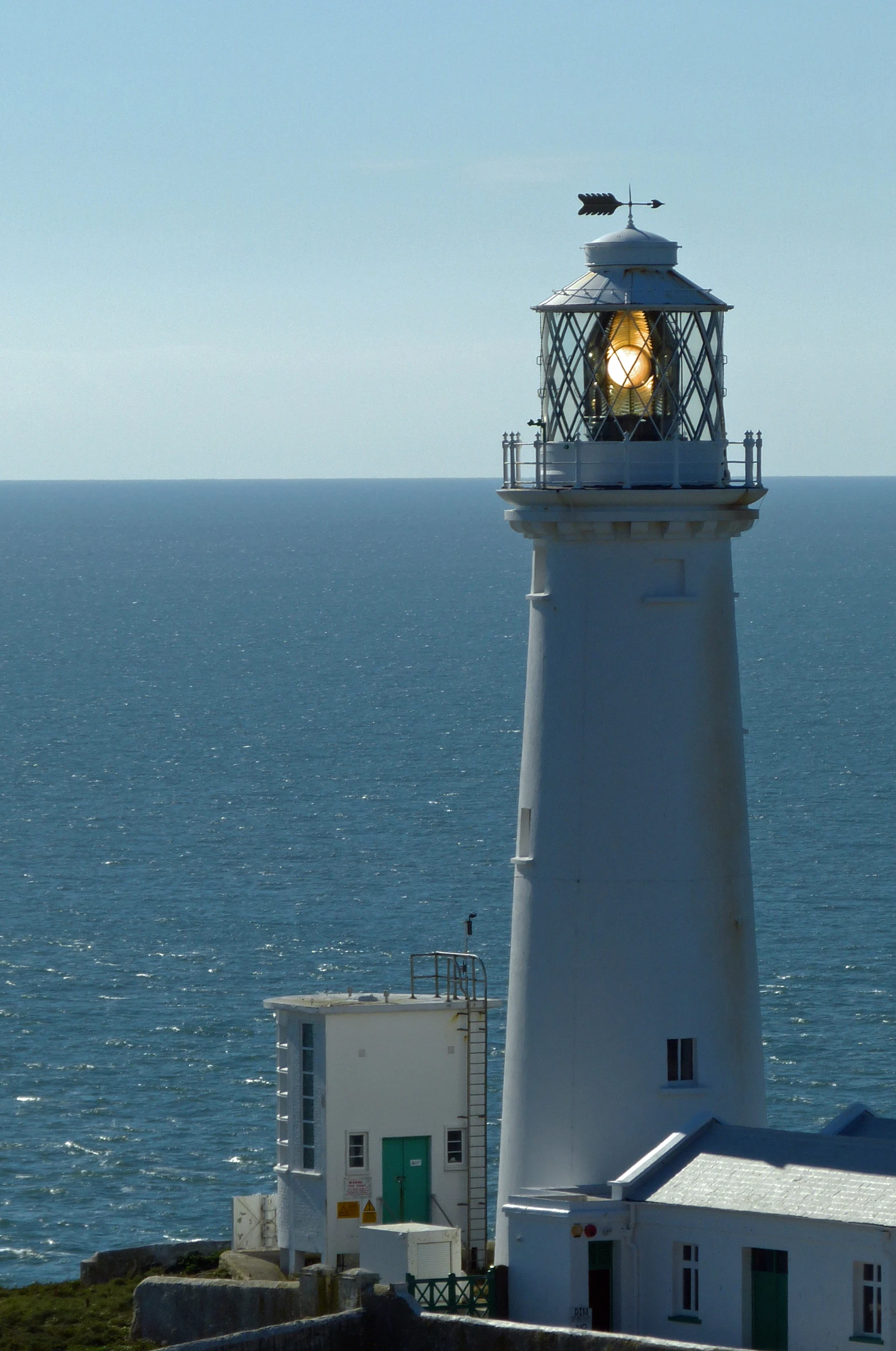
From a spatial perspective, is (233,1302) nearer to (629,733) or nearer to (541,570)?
(629,733)

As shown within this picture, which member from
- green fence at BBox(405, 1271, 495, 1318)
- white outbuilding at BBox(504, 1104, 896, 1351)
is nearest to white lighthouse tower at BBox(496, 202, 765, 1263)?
green fence at BBox(405, 1271, 495, 1318)

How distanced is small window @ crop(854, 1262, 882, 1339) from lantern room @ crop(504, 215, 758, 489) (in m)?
7.12

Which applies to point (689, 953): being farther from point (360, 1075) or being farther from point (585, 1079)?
point (360, 1075)

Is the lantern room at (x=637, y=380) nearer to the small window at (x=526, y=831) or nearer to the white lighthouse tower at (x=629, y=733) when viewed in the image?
the white lighthouse tower at (x=629, y=733)

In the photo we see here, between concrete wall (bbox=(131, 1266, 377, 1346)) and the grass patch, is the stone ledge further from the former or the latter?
concrete wall (bbox=(131, 1266, 377, 1346))

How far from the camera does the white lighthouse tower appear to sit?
73.0 feet

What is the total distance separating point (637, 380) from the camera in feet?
73.5

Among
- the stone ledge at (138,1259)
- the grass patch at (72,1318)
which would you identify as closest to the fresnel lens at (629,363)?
the grass patch at (72,1318)

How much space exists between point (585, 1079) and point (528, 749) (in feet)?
10.3

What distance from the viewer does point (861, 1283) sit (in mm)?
20078

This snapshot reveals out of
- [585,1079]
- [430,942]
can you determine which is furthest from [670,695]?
[430,942]

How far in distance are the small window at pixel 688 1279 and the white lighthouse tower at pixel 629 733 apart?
4.59ft

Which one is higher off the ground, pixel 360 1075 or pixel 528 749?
→ pixel 528 749

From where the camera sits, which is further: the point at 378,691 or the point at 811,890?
the point at 378,691
